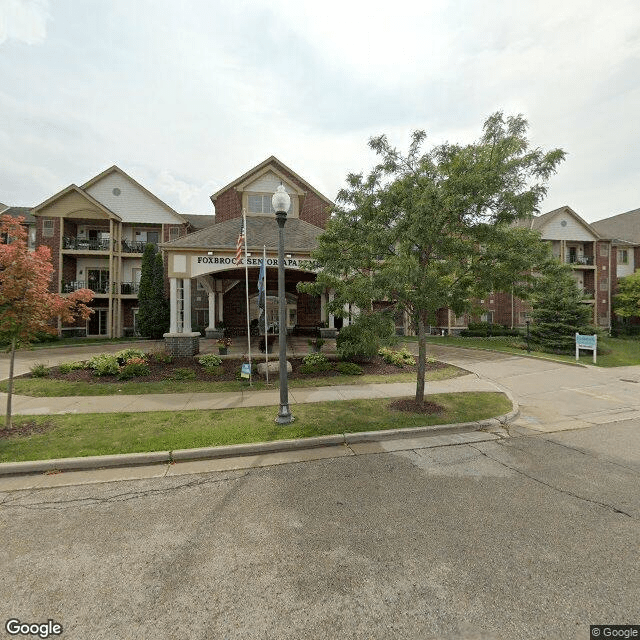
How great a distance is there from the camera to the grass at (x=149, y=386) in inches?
369

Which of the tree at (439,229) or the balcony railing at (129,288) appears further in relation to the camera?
Result: the balcony railing at (129,288)

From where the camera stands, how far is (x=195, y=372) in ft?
37.9

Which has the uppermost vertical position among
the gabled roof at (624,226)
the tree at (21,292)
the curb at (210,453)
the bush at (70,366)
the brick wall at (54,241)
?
the gabled roof at (624,226)

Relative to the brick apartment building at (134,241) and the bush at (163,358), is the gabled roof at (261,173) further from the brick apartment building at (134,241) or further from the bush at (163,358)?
the bush at (163,358)

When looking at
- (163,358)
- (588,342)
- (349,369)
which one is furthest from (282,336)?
(588,342)

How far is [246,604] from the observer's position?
102 inches

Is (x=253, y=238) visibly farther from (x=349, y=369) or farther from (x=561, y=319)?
(x=561, y=319)

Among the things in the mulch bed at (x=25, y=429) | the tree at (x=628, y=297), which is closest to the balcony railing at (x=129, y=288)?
the mulch bed at (x=25, y=429)

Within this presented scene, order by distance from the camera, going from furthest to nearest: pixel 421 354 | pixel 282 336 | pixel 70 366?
pixel 70 366, pixel 421 354, pixel 282 336

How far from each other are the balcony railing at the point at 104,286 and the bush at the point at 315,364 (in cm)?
1964

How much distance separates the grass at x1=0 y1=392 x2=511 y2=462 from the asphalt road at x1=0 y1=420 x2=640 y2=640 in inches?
41.5

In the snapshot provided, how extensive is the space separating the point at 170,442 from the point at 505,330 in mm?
29735

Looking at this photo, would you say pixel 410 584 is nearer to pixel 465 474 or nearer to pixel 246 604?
pixel 246 604

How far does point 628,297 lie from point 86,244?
156 ft
